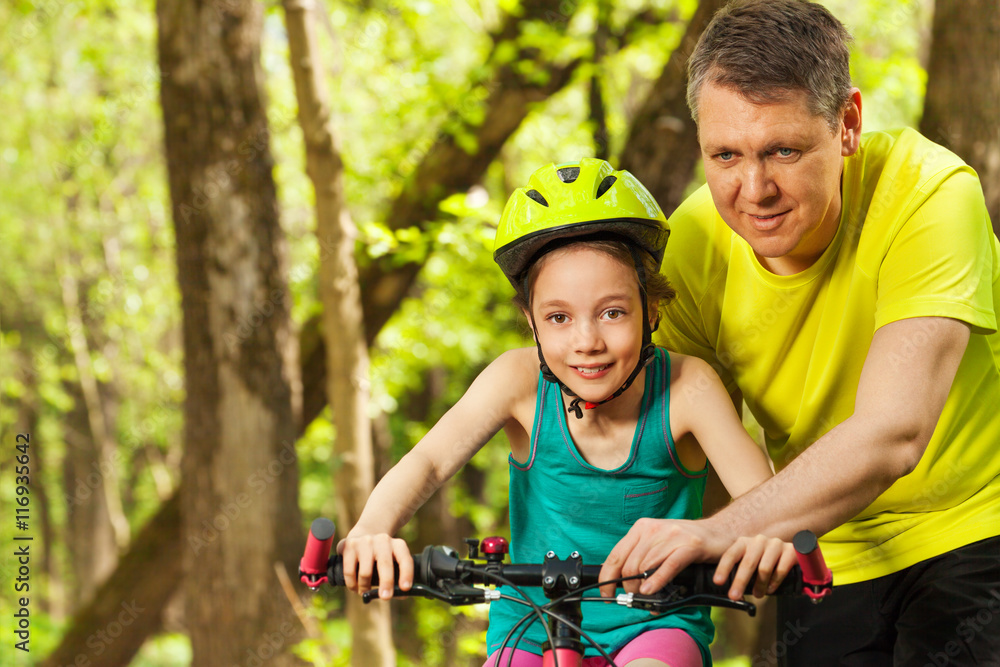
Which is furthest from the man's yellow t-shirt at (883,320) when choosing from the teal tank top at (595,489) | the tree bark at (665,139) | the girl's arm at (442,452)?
the tree bark at (665,139)

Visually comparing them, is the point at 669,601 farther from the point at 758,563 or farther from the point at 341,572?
the point at 341,572

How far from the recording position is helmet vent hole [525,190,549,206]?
2.56m

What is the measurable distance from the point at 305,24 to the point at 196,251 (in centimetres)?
162

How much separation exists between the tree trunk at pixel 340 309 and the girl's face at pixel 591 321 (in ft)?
12.1

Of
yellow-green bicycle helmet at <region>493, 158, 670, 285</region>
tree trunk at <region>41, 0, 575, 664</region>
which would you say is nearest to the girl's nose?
yellow-green bicycle helmet at <region>493, 158, 670, 285</region>

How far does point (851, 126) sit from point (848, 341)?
0.58 meters

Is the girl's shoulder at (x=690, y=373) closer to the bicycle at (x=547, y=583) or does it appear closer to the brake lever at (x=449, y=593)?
the bicycle at (x=547, y=583)

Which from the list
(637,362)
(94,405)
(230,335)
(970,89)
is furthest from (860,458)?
(94,405)

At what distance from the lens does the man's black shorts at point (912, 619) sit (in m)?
2.29

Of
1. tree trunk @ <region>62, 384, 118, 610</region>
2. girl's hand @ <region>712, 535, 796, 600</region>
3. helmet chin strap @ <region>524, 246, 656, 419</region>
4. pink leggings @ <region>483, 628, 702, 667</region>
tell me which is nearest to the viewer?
girl's hand @ <region>712, 535, 796, 600</region>

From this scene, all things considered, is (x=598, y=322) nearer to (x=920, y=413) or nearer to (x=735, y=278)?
(x=735, y=278)

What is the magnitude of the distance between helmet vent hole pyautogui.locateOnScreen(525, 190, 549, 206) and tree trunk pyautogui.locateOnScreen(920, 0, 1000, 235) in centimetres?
352

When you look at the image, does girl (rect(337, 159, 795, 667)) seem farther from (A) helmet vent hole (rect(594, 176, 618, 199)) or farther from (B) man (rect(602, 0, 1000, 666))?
(B) man (rect(602, 0, 1000, 666))

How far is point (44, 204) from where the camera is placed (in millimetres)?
16625
